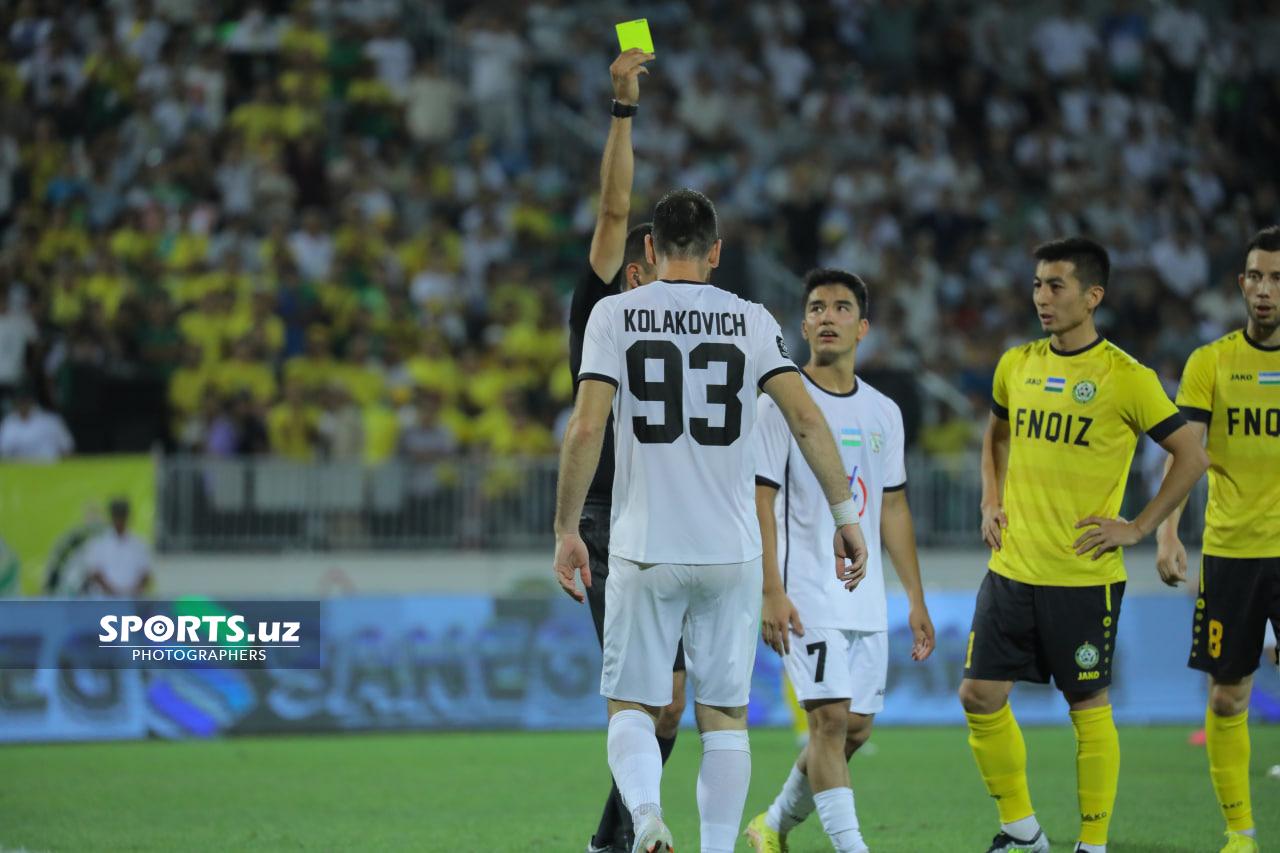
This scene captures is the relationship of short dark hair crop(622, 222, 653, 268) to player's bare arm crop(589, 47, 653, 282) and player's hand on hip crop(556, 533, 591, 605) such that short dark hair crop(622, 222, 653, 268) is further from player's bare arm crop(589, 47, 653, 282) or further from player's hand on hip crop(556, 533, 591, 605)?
player's hand on hip crop(556, 533, 591, 605)

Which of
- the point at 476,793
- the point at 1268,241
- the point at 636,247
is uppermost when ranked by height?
the point at 1268,241

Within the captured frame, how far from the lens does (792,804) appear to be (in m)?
7.30

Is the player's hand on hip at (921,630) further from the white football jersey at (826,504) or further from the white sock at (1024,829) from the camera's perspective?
the white sock at (1024,829)

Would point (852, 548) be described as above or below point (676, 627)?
above

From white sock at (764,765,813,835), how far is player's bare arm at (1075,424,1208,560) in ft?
5.17

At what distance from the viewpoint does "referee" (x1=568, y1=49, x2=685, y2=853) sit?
6.50m

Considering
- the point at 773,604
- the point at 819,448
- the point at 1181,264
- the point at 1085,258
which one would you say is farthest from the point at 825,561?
the point at 1181,264

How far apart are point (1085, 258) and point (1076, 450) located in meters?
0.84

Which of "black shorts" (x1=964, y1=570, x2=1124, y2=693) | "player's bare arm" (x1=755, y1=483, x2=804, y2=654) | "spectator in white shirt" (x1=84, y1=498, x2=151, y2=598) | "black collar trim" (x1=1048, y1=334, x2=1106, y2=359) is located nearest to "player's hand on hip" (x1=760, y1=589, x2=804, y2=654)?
"player's bare arm" (x1=755, y1=483, x2=804, y2=654)

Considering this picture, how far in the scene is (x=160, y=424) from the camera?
15.9 meters

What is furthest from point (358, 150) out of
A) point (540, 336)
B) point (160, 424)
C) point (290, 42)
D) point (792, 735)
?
point (792, 735)

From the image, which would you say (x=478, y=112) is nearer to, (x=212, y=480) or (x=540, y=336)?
(x=540, y=336)

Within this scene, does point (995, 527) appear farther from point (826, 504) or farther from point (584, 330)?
point (584, 330)

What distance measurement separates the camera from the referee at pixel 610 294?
650 centimetres
